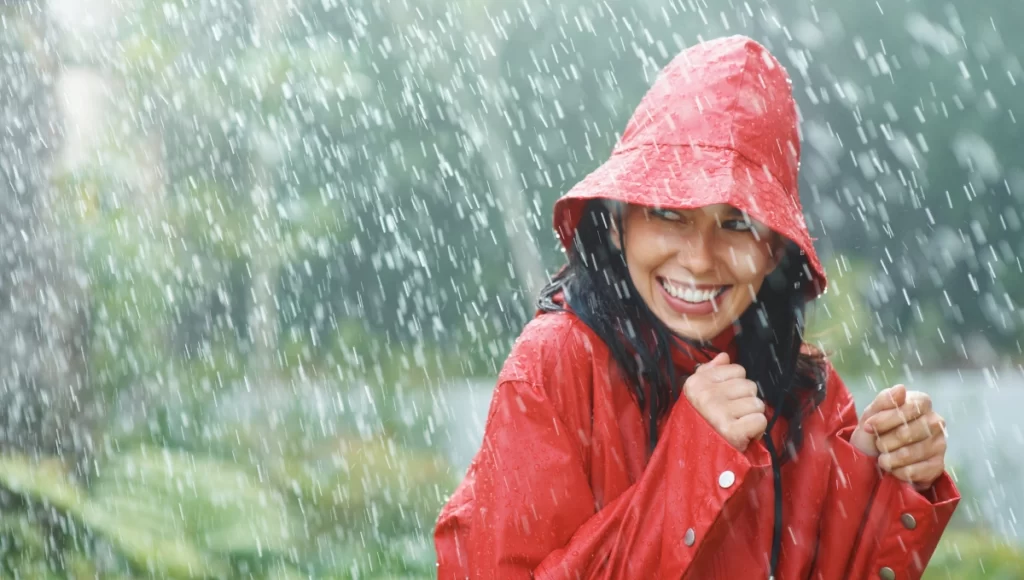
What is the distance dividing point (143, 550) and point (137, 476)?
0.76 meters

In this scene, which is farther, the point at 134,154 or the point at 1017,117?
the point at 1017,117

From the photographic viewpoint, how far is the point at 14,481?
527 centimetres

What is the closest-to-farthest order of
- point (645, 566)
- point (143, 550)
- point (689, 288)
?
point (645, 566) < point (689, 288) < point (143, 550)

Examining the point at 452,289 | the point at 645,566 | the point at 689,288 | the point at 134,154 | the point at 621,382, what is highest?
the point at 134,154

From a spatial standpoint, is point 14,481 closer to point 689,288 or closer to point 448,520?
point 448,520

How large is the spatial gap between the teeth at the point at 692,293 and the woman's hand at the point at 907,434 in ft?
1.40

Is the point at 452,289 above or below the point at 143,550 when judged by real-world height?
below

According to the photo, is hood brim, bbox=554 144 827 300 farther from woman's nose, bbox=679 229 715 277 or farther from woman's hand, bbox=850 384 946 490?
woman's hand, bbox=850 384 946 490

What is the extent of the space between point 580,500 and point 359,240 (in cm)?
1788

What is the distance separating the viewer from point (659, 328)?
7.71 ft

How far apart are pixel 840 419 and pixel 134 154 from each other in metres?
8.54

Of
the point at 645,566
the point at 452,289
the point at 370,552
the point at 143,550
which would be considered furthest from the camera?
the point at 452,289

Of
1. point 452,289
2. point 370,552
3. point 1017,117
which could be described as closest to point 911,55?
point 1017,117

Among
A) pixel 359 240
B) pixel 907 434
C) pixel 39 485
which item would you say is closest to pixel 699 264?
pixel 907 434
